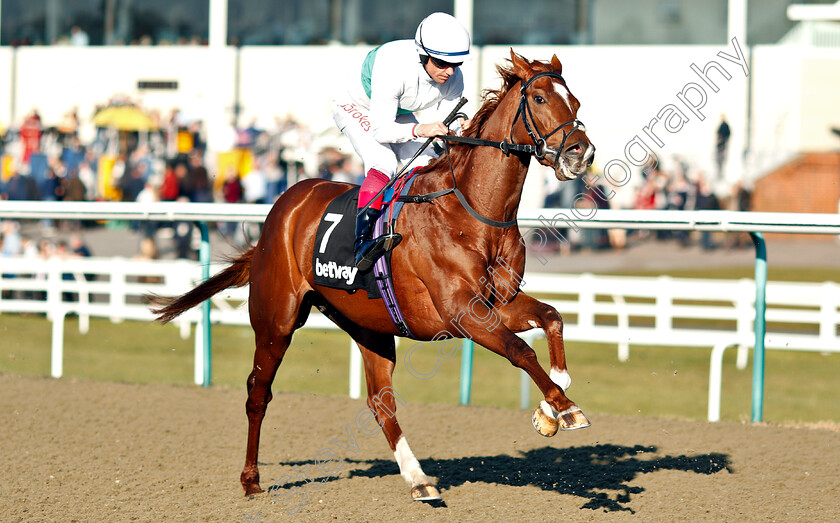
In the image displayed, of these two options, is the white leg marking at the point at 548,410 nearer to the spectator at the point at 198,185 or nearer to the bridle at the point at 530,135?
the bridle at the point at 530,135

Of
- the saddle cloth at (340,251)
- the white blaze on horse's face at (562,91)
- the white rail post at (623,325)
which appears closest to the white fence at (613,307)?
the white rail post at (623,325)

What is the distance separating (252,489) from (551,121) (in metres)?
1.99

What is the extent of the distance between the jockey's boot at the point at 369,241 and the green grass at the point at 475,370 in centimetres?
300

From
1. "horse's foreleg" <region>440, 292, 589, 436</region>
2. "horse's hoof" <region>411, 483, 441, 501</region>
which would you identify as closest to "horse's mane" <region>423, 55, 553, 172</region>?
"horse's foreleg" <region>440, 292, 589, 436</region>

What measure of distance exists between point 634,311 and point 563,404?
5166 mm

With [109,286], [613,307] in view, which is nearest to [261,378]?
[613,307]

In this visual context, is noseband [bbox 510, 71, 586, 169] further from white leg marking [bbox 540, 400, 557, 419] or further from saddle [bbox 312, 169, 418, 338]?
white leg marking [bbox 540, 400, 557, 419]

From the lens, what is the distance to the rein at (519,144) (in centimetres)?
380

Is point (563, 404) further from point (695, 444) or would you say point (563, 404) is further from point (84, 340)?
point (84, 340)

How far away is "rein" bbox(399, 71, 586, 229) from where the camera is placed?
12.5 ft

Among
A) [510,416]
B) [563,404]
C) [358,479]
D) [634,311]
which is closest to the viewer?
[563,404]

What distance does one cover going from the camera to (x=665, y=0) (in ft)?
72.6

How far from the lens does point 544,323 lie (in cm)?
391

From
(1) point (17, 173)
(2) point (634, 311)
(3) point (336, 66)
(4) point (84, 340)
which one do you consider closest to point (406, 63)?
(2) point (634, 311)
